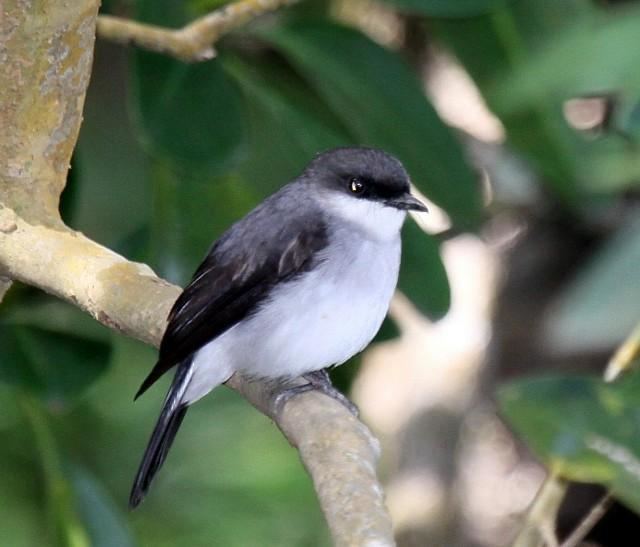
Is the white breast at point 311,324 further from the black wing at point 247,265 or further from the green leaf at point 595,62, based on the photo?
the green leaf at point 595,62

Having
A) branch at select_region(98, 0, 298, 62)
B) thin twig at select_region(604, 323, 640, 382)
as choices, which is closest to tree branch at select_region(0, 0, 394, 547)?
branch at select_region(98, 0, 298, 62)

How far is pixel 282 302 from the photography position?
2.93 m

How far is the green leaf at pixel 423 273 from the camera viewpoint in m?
3.26

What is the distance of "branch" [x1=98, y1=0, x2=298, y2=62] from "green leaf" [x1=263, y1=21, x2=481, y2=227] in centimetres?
57

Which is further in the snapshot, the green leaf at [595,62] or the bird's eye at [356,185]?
the bird's eye at [356,185]

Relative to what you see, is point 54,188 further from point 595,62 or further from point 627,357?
point 595,62

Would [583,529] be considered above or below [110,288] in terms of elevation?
below

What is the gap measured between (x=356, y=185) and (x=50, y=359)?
2.95 ft

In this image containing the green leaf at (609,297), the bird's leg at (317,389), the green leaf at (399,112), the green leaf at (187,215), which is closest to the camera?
the green leaf at (609,297)

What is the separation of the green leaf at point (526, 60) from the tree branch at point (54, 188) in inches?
47.2

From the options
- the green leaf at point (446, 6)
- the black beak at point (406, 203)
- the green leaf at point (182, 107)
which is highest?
the green leaf at point (446, 6)

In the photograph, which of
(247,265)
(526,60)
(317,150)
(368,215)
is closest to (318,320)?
(247,265)

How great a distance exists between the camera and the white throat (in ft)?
10.2

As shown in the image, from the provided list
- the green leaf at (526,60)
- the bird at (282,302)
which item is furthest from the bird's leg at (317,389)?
the green leaf at (526,60)
